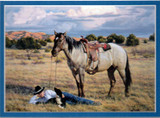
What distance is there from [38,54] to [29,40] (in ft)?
1.65

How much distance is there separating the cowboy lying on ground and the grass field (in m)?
0.16

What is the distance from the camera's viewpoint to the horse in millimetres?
5582

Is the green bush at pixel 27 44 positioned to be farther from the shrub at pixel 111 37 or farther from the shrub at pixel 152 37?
the shrub at pixel 152 37

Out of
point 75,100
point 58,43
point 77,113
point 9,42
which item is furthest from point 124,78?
point 9,42

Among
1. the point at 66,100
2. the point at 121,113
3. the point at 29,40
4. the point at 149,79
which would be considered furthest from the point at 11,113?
the point at 149,79

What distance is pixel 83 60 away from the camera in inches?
222

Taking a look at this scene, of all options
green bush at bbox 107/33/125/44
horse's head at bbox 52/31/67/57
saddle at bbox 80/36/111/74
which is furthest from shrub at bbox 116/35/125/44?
horse's head at bbox 52/31/67/57

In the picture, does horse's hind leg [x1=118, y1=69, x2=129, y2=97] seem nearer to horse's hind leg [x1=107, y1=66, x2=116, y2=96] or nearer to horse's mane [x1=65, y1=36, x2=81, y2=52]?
horse's hind leg [x1=107, y1=66, x2=116, y2=96]

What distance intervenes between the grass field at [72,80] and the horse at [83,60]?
0.14 metres

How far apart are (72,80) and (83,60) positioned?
0.73 m

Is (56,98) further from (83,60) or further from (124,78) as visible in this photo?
(124,78)

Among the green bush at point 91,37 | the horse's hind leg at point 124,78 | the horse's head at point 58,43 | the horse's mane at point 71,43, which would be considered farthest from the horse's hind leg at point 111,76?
the horse's head at point 58,43
